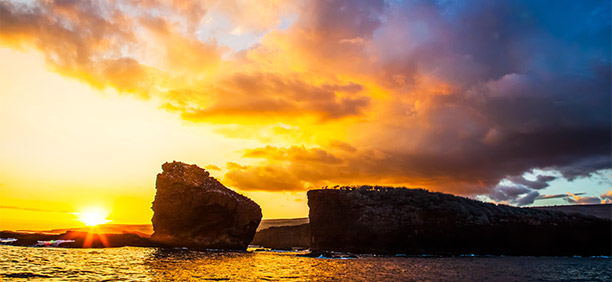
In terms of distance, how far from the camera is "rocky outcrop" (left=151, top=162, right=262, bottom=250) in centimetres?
7412

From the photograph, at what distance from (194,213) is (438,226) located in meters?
52.7

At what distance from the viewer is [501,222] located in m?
81.5

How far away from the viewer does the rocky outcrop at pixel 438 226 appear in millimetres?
78250

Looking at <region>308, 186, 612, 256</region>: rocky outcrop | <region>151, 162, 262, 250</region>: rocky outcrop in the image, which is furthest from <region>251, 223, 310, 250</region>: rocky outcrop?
<region>151, 162, 262, 250</region>: rocky outcrop

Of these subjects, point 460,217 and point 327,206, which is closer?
point 460,217

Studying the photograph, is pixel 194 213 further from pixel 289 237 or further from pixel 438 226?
pixel 289 237

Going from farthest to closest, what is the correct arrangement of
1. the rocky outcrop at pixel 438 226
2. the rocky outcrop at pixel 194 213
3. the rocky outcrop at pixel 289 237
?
1. the rocky outcrop at pixel 289 237
2. the rocky outcrop at pixel 438 226
3. the rocky outcrop at pixel 194 213

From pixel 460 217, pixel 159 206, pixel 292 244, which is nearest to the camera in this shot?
pixel 159 206

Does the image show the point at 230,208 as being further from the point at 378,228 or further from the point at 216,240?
the point at 378,228

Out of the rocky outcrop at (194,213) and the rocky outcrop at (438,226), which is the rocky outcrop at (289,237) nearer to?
the rocky outcrop at (438,226)

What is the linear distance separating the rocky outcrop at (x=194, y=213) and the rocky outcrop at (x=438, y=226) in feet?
66.9

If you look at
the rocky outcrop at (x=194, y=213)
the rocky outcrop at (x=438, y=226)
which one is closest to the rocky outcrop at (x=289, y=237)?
the rocky outcrop at (x=438, y=226)

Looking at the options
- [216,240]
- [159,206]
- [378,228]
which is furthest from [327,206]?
[159,206]

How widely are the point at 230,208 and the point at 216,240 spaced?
7362mm
